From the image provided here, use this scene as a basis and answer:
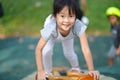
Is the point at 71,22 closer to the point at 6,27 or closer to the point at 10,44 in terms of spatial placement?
the point at 10,44

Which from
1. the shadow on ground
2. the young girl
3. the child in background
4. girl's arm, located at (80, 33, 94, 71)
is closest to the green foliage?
the shadow on ground

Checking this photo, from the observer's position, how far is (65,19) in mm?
2607

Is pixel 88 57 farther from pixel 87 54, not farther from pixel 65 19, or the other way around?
pixel 65 19

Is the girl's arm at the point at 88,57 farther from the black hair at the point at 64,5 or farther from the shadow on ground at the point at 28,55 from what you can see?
the shadow on ground at the point at 28,55

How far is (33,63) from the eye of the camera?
15.4 feet

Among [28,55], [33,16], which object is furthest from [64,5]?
[33,16]

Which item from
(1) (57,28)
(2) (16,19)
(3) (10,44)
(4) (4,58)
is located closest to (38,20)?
(2) (16,19)

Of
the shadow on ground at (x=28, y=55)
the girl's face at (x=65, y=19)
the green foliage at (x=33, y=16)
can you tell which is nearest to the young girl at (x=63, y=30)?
the girl's face at (x=65, y=19)

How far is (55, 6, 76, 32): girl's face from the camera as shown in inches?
103

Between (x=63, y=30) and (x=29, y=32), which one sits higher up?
(x=29, y=32)

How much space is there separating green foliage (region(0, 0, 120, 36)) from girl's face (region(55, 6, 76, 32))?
2.96 m

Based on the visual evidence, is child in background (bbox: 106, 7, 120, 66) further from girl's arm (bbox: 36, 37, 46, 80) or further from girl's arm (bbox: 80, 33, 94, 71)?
girl's arm (bbox: 36, 37, 46, 80)

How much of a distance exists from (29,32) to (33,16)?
343 millimetres

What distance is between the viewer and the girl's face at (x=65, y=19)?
2604 millimetres
